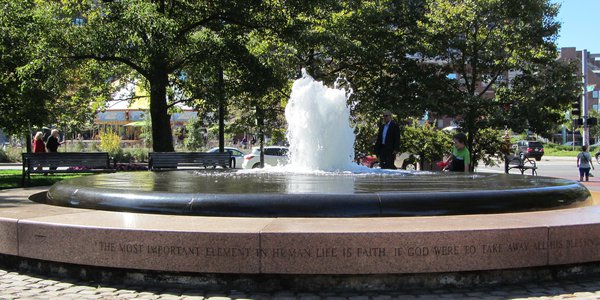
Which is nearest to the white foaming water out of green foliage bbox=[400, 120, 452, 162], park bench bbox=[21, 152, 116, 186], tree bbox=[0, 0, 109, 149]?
park bench bbox=[21, 152, 116, 186]

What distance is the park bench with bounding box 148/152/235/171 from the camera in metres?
14.9

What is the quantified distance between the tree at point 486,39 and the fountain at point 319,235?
13017 millimetres

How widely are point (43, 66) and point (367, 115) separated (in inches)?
415

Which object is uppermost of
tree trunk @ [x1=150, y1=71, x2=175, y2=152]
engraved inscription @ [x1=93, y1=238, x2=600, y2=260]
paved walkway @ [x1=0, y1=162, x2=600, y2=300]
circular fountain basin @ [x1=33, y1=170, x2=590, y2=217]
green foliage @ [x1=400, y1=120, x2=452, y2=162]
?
tree trunk @ [x1=150, y1=71, x2=175, y2=152]

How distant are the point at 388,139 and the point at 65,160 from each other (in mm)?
8305

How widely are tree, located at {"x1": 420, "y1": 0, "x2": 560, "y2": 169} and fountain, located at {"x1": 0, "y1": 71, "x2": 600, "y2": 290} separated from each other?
512 inches

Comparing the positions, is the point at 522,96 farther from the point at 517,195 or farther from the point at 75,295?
the point at 75,295

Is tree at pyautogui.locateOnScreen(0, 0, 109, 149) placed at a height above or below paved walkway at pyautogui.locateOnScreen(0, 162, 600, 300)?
above

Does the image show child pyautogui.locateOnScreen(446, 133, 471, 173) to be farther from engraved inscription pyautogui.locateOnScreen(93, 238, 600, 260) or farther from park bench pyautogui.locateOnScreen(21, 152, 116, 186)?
park bench pyautogui.locateOnScreen(21, 152, 116, 186)

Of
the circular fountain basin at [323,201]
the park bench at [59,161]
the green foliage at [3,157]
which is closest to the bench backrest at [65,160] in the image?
the park bench at [59,161]

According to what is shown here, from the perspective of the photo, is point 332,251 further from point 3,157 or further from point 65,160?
point 3,157

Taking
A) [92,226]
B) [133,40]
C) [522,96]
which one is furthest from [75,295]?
[522,96]

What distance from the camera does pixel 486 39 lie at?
1973 cm

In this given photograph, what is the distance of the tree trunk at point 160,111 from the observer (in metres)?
16.2
